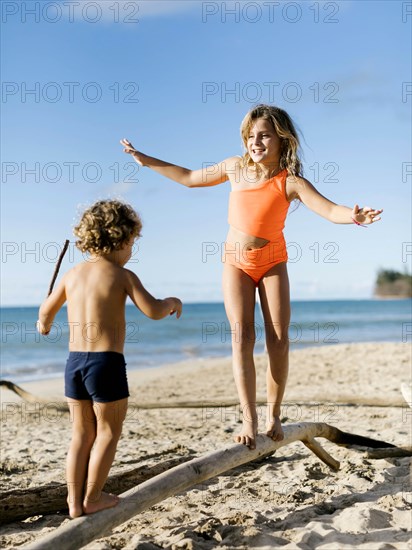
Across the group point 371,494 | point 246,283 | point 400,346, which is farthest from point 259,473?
point 400,346

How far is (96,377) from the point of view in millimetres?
2893

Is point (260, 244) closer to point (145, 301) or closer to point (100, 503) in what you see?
point (145, 301)

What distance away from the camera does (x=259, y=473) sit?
491 cm

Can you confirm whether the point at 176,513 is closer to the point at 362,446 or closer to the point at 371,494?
the point at 371,494

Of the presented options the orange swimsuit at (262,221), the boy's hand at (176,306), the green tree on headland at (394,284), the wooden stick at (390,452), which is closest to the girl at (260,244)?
the orange swimsuit at (262,221)

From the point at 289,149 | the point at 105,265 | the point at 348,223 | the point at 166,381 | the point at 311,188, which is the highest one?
the point at 289,149

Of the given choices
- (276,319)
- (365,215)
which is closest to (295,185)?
(365,215)

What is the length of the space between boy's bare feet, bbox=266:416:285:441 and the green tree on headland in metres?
80.4

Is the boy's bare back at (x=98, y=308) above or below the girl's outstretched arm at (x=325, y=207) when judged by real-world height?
below

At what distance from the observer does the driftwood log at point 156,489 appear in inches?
113

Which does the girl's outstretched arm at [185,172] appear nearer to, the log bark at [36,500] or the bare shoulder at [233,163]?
the bare shoulder at [233,163]

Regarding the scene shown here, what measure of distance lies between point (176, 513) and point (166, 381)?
9334mm

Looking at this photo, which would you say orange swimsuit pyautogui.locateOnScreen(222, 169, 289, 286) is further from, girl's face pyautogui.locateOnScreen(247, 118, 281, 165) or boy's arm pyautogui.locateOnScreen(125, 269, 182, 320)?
boy's arm pyautogui.locateOnScreen(125, 269, 182, 320)

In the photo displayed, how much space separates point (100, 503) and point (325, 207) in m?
2.04
